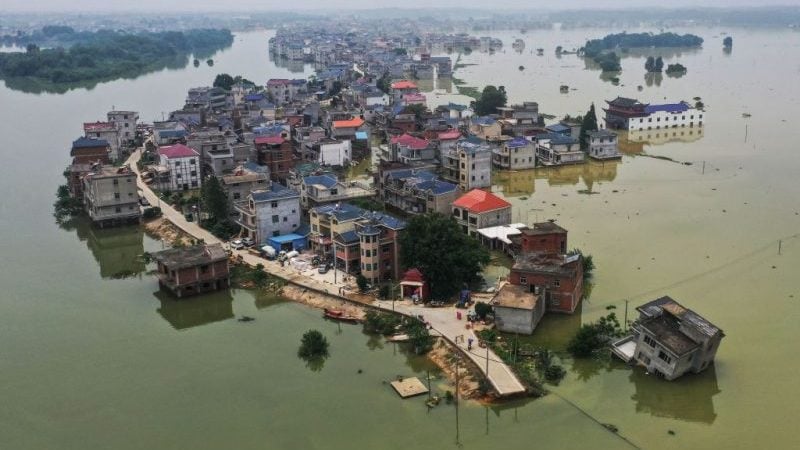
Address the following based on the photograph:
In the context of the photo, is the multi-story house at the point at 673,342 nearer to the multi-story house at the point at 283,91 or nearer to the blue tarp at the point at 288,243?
the blue tarp at the point at 288,243

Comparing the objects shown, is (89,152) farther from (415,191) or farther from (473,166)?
(473,166)

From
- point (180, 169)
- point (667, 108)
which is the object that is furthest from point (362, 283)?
point (667, 108)

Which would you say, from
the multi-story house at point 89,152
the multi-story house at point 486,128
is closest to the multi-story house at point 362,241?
the multi-story house at point 89,152

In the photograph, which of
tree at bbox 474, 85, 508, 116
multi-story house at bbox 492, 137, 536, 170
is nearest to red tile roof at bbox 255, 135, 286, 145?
multi-story house at bbox 492, 137, 536, 170

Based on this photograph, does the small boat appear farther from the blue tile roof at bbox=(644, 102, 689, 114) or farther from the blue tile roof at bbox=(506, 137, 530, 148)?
the blue tile roof at bbox=(644, 102, 689, 114)

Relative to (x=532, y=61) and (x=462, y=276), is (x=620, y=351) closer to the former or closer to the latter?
(x=462, y=276)

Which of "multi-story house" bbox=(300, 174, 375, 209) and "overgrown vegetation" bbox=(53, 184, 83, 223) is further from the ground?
"multi-story house" bbox=(300, 174, 375, 209)
